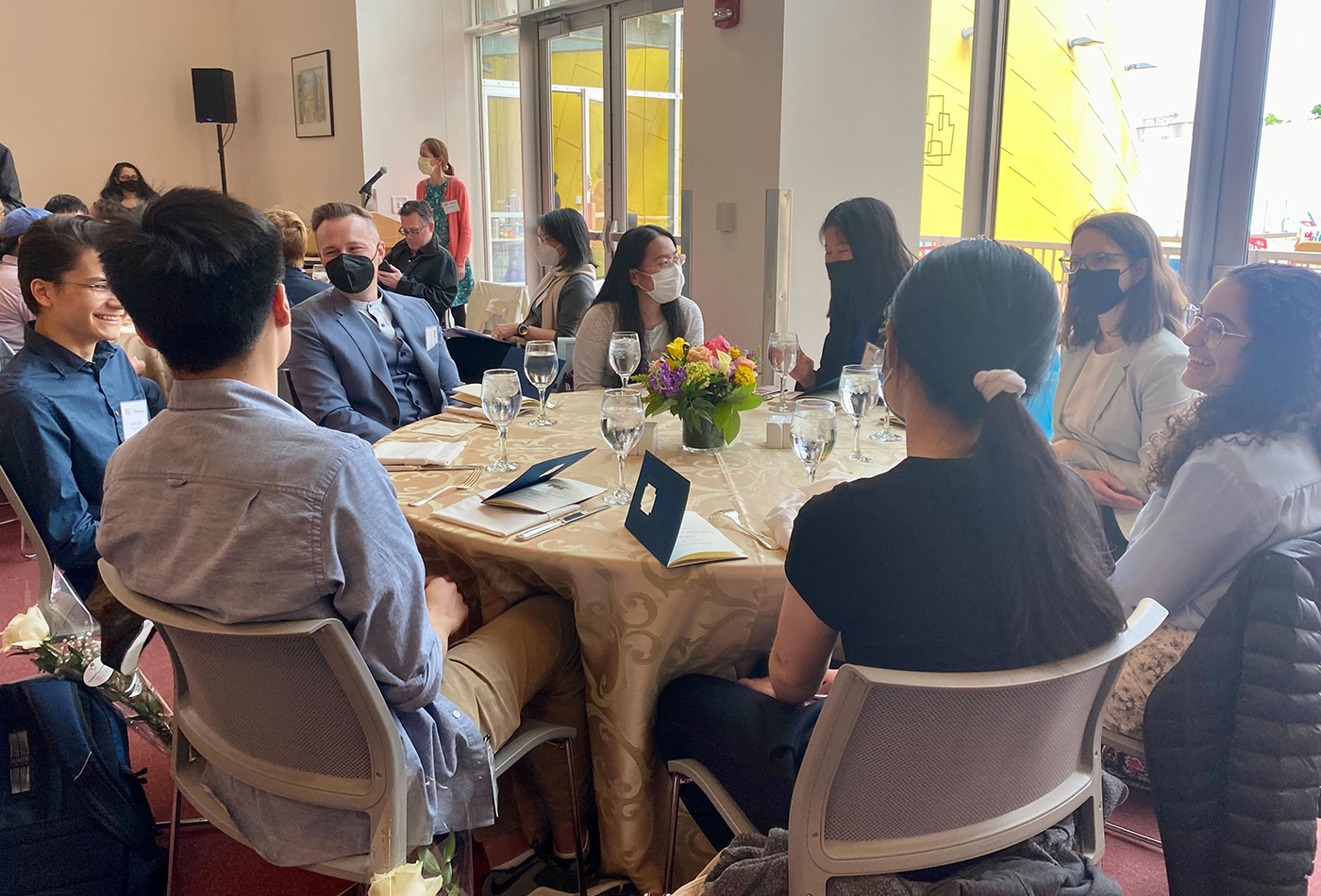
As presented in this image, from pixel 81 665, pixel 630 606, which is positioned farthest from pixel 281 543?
pixel 81 665

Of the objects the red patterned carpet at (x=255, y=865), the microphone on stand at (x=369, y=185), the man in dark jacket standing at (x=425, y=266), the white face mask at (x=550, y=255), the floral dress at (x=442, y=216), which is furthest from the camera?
the microphone on stand at (x=369, y=185)

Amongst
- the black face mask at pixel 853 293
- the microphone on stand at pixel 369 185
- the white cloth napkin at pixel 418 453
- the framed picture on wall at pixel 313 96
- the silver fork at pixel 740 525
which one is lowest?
the silver fork at pixel 740 525

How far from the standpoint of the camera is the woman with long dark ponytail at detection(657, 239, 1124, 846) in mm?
1049

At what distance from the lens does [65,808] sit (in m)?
1.65

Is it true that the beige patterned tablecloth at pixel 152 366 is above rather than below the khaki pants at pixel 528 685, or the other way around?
above

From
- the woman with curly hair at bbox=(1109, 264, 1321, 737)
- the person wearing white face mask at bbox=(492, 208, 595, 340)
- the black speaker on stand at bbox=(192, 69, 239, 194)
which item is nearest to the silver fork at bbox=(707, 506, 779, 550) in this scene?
the woman with curly hair at bbox=(1109, 264, 1321, 737)

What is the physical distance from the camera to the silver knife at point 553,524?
1.66 meters

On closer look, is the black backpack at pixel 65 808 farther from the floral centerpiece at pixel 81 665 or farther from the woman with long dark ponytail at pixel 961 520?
the woman with long dark ponytail at pixel 961 520

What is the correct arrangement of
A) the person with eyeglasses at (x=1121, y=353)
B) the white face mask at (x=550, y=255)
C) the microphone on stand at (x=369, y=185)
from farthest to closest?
the microphone on stand at (x=369, y=185) → the white face mask at (x=550, y=255) → the person with eyeglasses at (x=1121, y=353)

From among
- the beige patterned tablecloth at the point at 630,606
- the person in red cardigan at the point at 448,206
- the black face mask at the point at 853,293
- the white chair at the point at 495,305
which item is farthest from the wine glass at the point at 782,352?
the person in red cardigan at the point at 448,206

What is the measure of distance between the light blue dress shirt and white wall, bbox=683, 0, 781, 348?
361 cm

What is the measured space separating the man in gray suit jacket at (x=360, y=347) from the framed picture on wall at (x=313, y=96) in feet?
17.3

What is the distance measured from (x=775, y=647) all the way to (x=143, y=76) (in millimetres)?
9410

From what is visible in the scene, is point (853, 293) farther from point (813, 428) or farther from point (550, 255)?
point (550, 255)
